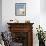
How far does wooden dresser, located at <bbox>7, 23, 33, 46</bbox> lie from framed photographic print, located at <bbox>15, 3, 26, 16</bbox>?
472mm

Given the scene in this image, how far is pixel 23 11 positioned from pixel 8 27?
35.0 inches

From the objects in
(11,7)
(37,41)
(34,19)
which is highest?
(11,7)

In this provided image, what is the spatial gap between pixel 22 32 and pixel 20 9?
0.93 meters

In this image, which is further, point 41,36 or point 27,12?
point 27,12

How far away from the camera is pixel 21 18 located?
593 centimetres

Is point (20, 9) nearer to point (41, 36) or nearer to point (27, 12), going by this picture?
point (27, 12)

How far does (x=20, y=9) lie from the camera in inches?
233

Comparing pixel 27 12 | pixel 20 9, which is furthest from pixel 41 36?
pixel 20 9

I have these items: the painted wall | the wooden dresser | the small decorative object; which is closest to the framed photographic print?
the painted wall

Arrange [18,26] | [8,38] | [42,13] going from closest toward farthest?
[8,38]
[18,26]
[42,13]

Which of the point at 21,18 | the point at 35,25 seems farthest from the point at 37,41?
the point at 21,18

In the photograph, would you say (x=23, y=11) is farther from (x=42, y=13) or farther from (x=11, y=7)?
(x=42, y=13)

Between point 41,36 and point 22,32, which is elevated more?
point 22,32

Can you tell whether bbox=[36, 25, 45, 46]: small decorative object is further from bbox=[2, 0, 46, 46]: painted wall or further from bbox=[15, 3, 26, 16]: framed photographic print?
bbox=[15, 3, 26, 16]: framed photographic print
